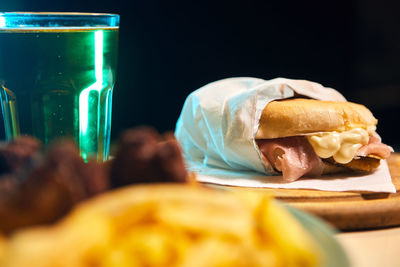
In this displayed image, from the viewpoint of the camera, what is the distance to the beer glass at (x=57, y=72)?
4.48 feet

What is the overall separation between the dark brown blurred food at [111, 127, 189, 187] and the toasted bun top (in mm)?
977

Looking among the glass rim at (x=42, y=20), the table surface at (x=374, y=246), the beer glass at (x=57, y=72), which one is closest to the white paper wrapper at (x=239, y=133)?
the table surface at (x=374, y=246)

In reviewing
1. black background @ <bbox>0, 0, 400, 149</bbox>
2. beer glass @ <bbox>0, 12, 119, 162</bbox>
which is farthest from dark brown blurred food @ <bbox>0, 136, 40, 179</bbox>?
black background @ <bbox>0, 0, 400, 149</bbox>

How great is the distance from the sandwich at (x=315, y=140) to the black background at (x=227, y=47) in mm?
Result: 1016

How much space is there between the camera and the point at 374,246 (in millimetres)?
1143

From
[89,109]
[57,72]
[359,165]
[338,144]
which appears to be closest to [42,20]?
[57,72]

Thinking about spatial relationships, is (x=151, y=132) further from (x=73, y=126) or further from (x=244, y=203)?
(x=73, y=126)

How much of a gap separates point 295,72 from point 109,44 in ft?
4.53

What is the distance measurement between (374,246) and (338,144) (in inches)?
17.6

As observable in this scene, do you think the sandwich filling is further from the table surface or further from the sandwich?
the table surface

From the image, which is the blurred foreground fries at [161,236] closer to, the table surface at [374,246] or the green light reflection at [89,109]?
the table surface at [374,246]

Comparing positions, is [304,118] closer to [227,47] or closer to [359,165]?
[359,165]

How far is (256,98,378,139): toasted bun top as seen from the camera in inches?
61.0

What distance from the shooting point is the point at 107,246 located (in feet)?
1.64
